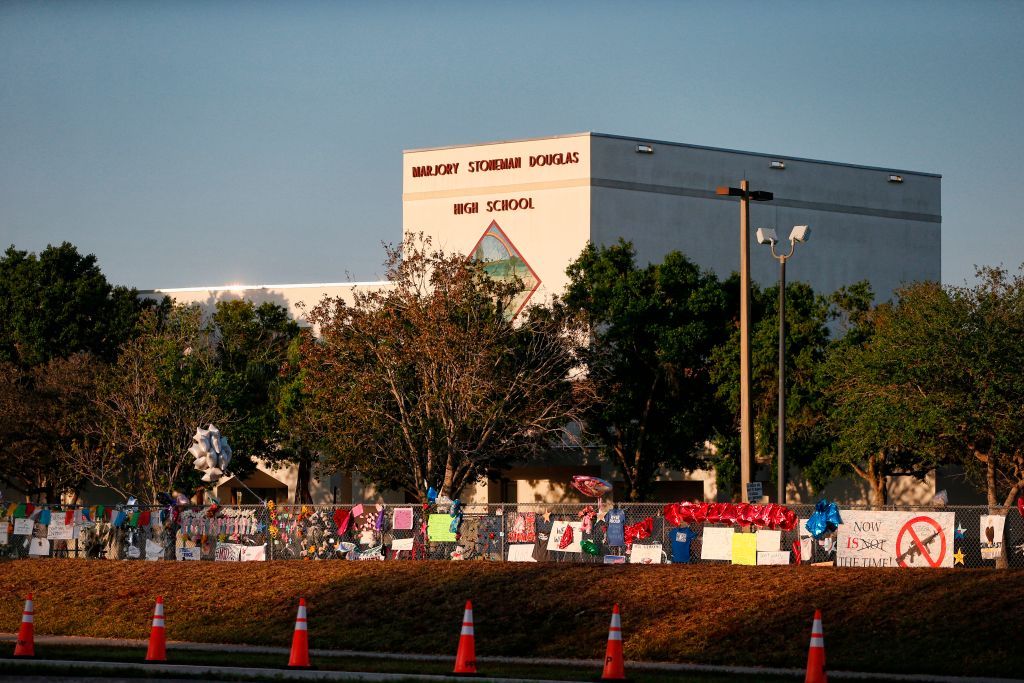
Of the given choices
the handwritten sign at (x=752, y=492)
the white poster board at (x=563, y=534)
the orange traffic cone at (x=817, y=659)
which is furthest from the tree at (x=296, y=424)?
the orange traffic cone at (x=817, y=659)

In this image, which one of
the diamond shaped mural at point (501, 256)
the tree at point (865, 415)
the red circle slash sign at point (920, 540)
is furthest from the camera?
the diamond shaped mural at point (501, 256)

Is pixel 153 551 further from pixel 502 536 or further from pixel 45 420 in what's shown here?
pixel 45 420

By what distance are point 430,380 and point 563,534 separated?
11830 mm

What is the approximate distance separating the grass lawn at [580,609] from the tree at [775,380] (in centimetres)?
1864

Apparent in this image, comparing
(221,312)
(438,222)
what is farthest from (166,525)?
(438,222)

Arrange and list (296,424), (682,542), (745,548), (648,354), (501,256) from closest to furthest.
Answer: (745,548) < (682,542) < (296,424) < (648,354) < (501,256)

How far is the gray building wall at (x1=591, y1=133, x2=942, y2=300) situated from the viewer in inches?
2408

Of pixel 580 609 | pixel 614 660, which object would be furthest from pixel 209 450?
pixel 614 660

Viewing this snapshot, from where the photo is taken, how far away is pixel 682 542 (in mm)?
28844

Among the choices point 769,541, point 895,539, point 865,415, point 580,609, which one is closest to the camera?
point 580,609

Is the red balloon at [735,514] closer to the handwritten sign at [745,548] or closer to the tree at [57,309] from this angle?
the handwritten sign at [745,548]

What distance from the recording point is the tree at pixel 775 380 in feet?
151

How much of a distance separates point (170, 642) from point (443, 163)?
39.2 meters

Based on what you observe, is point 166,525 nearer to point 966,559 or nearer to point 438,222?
point 966,559
